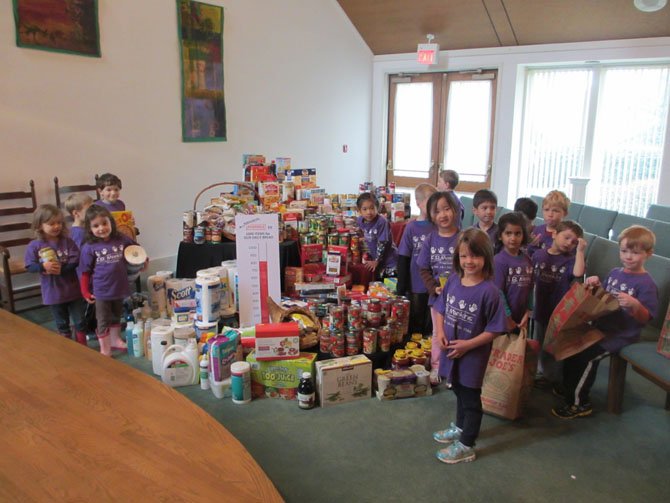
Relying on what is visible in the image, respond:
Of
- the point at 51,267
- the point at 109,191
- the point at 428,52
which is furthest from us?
the point at 428,52

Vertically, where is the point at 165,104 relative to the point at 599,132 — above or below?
above

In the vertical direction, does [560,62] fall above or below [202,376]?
above

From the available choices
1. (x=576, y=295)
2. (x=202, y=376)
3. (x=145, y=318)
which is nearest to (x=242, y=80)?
(x=145, y=318)

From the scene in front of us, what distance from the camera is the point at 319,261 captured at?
154 inches

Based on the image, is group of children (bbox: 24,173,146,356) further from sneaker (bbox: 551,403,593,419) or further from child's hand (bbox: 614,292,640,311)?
child's hand (bbox: 614,292,640,311)

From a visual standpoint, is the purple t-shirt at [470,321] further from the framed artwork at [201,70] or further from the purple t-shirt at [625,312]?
the framed artwork at [201,70]

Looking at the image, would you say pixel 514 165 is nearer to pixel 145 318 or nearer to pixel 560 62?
pixel 560 62

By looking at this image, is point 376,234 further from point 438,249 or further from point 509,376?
point 509,376

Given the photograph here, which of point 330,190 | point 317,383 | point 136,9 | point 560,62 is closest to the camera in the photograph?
point 317,383

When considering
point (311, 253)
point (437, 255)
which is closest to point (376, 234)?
point (311, 253)

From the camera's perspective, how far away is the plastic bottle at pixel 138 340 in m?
3.50

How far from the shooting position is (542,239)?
138 inches

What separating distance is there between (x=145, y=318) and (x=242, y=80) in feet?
11.9

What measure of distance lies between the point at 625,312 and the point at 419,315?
126 centimetres
